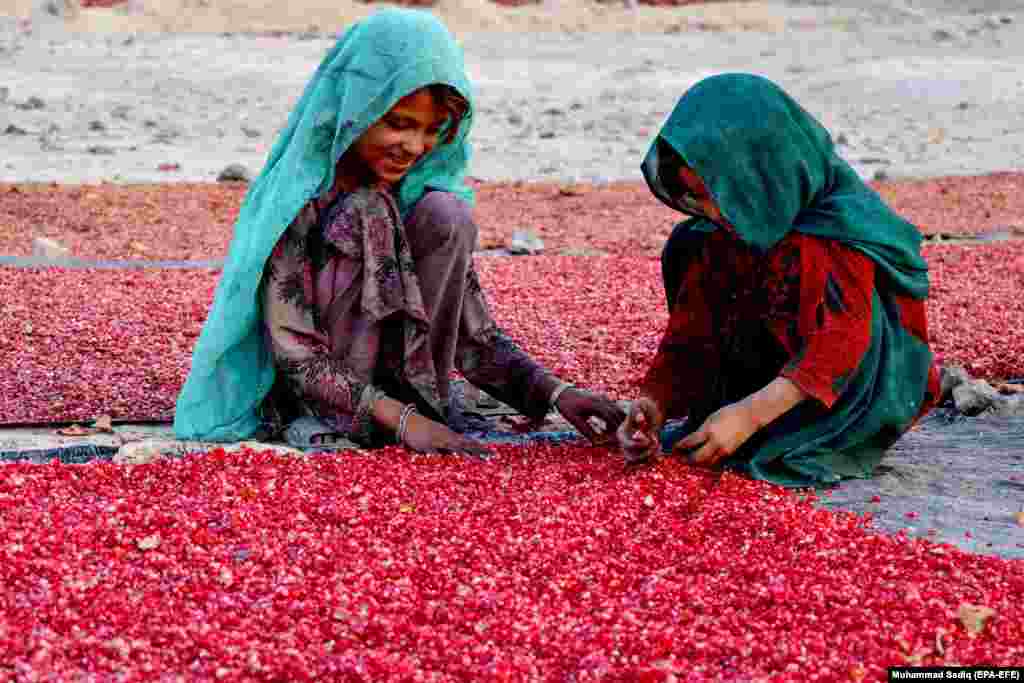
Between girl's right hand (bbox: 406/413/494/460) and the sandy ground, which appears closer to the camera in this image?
girl's right hand (bbox: 406/413/494/460)

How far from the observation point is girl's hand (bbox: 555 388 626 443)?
4.00m

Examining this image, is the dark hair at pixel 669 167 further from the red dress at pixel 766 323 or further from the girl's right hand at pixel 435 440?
the girl's right hand at pixel 435 440

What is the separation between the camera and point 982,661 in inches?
104

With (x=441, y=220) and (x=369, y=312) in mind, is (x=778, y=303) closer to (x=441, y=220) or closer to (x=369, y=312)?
(x=441, y=220)

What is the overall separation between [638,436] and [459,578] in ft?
2.96

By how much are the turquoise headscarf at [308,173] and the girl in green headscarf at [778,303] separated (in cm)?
68

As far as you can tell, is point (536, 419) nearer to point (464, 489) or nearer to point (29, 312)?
point (464, 489)

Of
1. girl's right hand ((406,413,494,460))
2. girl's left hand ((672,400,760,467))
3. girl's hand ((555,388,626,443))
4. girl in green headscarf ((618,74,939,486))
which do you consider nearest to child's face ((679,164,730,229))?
girl in green headscarf ((618,74,939,486))

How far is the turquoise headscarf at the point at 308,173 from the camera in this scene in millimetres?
3734

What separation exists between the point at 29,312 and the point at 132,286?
81cm

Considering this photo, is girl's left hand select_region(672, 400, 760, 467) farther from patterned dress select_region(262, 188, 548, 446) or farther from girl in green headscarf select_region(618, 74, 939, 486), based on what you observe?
patterned dress select_region(262, 188, 548, 446)

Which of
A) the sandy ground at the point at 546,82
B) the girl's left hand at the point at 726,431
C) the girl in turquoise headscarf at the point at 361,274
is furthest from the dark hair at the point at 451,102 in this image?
the sandy ground at the point at 546,82

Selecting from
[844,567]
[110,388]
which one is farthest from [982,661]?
[110,388]

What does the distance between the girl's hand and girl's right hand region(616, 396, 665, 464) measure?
0.61 feet
